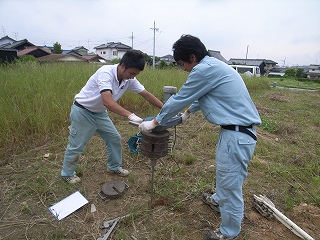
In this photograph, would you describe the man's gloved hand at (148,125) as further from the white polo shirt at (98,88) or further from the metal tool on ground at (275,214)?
the metal tool on ground at (275,214)

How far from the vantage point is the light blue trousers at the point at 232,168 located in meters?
1.59

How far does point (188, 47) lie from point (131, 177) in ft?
5.95

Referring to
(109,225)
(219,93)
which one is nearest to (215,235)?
(109,225)

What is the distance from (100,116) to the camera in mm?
2453

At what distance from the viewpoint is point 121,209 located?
2230 mm

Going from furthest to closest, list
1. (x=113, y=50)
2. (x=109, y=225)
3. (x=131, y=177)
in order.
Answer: (x=113, y=50), (x=131, y=177), (x=109, y=225)

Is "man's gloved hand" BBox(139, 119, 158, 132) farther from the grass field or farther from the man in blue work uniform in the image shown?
the grass field

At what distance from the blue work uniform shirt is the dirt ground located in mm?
1116

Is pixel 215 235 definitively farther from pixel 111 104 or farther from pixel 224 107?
pixel 111 104

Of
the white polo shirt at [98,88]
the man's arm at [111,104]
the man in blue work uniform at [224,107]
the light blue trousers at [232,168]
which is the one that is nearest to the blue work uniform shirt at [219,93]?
the man in blue work uniform at [224,107]

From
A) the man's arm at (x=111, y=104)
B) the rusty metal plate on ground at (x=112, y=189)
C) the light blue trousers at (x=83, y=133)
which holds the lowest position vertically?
the rusty metal plate on ground at (x=112, y=189)

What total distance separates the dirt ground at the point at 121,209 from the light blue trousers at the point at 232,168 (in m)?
0.47

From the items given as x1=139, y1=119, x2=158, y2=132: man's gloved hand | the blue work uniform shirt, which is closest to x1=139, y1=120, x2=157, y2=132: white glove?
x1=139, y1=119, x2=158, y2=132: man's gloved hand

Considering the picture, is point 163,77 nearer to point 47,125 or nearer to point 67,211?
point 47,125
